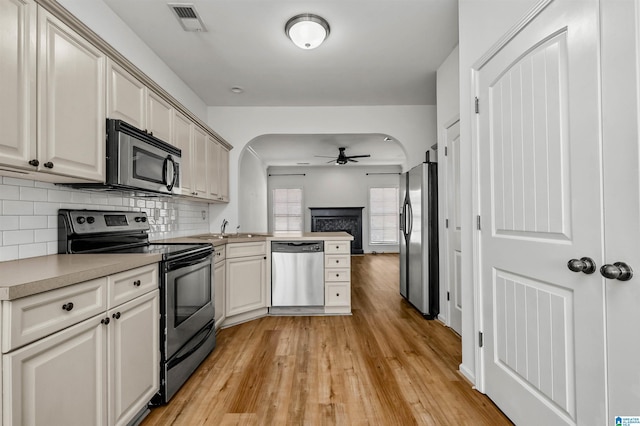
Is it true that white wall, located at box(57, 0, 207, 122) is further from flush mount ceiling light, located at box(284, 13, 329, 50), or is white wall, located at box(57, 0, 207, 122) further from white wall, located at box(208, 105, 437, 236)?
flush mount ceiling light, located at box(284, 13, 329, 50)

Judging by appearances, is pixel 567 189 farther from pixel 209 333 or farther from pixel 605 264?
pixel 209 333

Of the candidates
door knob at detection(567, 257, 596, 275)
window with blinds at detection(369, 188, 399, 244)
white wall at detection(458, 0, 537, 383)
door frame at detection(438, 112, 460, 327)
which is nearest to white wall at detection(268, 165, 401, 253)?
window with blinds at detection(369, 188, 399, 244)

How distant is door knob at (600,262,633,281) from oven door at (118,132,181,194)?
7.93ft

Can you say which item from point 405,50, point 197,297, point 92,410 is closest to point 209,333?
point 197,297

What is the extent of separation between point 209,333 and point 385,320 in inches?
72.2

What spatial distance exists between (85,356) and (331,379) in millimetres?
1448

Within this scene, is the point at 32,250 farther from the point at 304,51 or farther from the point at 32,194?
the point at 304,51

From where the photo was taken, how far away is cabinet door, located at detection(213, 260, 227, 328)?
3.01 meters

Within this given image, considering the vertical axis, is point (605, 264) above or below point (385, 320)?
above

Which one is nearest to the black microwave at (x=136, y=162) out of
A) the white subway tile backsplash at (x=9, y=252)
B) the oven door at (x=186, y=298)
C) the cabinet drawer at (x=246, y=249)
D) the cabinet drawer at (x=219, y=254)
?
the white subway tile backsplash at (x=9, y=252)

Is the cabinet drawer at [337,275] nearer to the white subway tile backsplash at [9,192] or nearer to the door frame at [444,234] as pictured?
the door frame at [444,234]

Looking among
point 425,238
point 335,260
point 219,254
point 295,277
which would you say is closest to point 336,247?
point 335,260

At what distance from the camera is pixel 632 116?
1057 mm

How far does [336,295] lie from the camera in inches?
143
